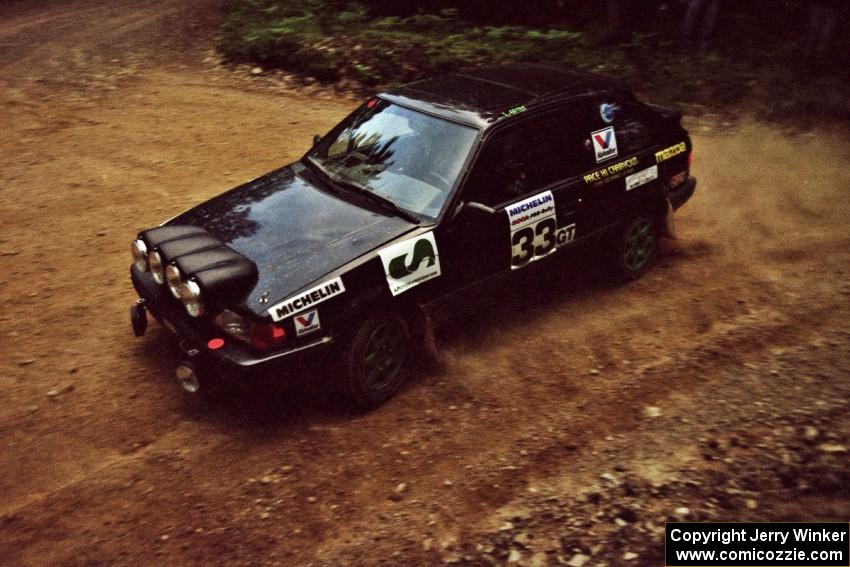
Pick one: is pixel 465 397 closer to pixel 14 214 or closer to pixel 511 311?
pixel 511 311

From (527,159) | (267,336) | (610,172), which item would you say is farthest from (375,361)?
(610,172)

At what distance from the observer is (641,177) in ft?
18.7

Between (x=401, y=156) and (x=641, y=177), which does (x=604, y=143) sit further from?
(x=401, y=156)

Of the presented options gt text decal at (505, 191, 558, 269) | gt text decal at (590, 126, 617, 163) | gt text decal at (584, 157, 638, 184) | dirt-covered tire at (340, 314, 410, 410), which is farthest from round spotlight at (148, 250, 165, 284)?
gt text decal at (590, 126, 617, 163)

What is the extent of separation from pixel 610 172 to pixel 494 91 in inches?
41.0

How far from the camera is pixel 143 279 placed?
4719 mm

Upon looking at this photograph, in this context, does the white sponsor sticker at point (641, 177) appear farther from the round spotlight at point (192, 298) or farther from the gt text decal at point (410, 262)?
the round spotlight at point (192, 298)

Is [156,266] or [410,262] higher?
[156,266]

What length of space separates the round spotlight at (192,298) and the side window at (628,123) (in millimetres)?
3118

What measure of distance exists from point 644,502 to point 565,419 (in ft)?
2.63

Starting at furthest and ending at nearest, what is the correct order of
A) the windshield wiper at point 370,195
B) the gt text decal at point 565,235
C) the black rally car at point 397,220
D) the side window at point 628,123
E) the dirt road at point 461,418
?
the side window at point 628,123 → the gt text decal at point 565,235 → the windshield wiper at point 370,195 → the black rally car at point 397,220 → the dirt road at point 461,418

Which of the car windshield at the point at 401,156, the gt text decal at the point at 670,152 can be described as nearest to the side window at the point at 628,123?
the gt text decal at the point at 670,152

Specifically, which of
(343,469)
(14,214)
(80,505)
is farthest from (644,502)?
(14,214)

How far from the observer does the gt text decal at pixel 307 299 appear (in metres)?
4.00
